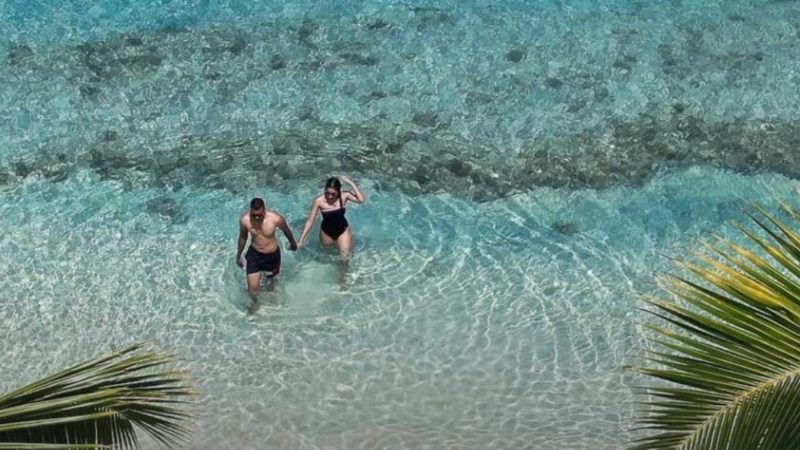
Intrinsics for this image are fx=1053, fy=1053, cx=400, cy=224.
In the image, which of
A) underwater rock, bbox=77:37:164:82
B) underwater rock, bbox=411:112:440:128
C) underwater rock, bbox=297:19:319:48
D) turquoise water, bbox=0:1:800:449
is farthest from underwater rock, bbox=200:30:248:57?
underwater rock, bbox=411:112:440:128

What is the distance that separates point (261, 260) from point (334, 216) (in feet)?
2.93

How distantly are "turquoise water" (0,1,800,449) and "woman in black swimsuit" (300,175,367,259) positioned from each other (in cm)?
24

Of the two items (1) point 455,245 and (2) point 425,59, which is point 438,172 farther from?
(2) point 425,59

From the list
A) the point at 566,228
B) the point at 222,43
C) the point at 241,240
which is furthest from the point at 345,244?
the point at 222,43

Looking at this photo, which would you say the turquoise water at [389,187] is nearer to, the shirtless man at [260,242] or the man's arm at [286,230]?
the shirtless man at [260,242]

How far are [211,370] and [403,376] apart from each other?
174 cm

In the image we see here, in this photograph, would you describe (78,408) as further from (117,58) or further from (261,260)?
(117,58)

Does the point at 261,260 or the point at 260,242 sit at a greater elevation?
the point at 260,242

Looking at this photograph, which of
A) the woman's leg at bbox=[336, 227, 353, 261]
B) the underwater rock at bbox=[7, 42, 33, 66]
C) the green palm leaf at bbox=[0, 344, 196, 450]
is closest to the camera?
the green palm leaf at bbox=[0, 344, 196, 450]

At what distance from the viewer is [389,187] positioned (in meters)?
12.0

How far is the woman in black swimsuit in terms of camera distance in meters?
10.5

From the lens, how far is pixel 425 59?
14383mm

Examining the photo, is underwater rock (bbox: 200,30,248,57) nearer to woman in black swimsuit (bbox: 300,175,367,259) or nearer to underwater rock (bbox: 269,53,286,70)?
underwater rock (bbox: 269,53,286,70)

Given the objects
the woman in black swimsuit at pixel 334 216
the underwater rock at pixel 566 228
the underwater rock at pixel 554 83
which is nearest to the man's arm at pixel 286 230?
the woman in black swimsuit at pixel 334 216
